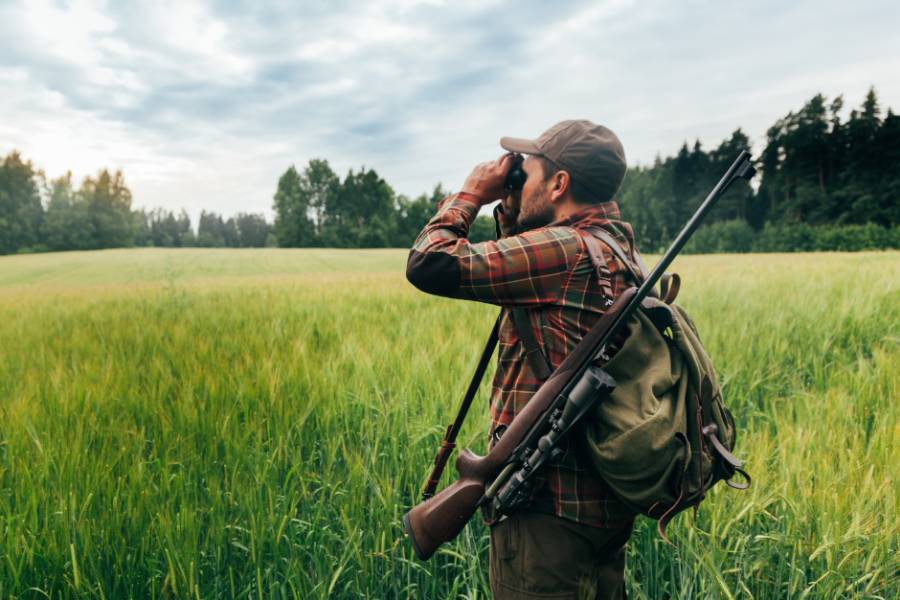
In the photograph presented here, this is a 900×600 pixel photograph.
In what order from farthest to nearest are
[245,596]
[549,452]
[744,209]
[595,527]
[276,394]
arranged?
[744,209] → [276,394] → [245,596] → [595,527] → [549,452]

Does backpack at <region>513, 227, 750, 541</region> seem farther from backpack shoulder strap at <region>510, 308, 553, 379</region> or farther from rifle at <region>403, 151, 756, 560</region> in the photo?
backpack shoulder strap at <region>510, 308, 553, 379</region>

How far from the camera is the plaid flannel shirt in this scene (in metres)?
1.47

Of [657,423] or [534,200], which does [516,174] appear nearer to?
[534,200]

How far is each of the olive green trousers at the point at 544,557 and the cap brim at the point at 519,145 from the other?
1119 millimetres

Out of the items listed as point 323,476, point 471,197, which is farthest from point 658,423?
point 323,476

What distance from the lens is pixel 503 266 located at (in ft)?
4.81

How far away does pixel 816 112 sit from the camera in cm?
5344

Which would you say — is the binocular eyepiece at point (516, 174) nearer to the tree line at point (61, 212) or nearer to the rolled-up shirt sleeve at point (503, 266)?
the rolled-up shirt sleeve at point (503, 266)

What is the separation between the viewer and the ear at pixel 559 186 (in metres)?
1.59

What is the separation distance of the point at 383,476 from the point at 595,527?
1335mm

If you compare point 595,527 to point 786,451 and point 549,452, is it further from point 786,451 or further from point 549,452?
point 786,451

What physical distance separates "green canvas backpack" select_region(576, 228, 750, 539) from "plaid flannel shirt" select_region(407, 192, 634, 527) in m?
0.07

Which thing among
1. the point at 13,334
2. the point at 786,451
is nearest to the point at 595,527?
the point at 786,451

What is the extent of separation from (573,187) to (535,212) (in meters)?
0.14
